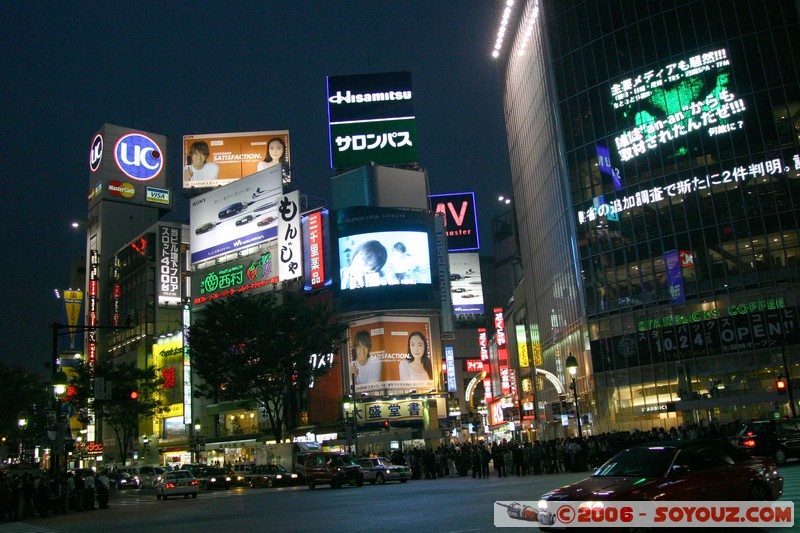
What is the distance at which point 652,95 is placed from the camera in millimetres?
52594

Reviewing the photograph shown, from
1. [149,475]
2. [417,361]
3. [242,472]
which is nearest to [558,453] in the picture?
[242,472]

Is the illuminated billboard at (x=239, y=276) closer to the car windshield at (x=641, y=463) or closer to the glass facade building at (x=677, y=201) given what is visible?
the glass facade building at (x=677, y=201)

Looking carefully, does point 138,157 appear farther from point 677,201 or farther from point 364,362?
point 677,201

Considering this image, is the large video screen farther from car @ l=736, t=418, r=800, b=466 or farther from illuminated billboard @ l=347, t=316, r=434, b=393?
car @ l=736, t=418, r=800, b=466

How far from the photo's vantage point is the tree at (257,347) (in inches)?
1859

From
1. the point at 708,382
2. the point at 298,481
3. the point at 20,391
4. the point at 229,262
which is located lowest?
the point at 298,481

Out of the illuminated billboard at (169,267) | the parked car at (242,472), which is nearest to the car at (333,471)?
the parked car at (242,472)

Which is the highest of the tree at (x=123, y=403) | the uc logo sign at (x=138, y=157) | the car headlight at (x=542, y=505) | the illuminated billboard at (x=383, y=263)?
the uc logo sign at (x=138, y=157)

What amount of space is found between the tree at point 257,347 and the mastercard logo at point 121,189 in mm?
62550

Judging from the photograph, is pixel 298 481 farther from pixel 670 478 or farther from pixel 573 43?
pixel 573 43

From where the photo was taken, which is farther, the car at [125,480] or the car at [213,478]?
the car at [125,480]

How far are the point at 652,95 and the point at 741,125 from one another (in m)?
6.54

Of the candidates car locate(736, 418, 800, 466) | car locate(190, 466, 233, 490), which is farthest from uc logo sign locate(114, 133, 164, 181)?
car locate(736, 418, 800, 466)

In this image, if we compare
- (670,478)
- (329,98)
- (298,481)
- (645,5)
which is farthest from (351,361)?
(670,478)
